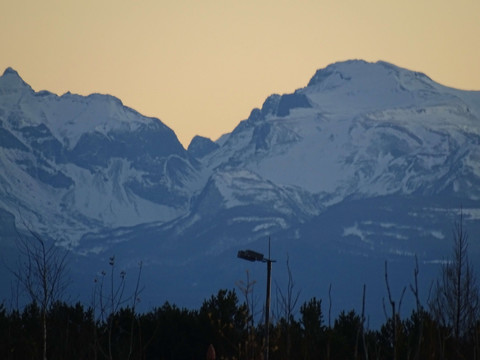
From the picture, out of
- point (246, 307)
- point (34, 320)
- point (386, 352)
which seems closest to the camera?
point (246, 307)

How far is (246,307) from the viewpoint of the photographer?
2741cm

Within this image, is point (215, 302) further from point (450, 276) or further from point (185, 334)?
point (450, 276)

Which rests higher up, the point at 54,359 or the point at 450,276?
the point at 450,276

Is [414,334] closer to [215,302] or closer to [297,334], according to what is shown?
[297,334]

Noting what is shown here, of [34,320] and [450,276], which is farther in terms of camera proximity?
[34,320]

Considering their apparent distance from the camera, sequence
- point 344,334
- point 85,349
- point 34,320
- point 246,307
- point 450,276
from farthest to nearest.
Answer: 1. point 344,334
2. point 34,320
3. point 450,276
4. point 85,349
5. point 246,307

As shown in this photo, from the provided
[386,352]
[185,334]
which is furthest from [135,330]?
[386,352]

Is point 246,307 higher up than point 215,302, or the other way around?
point 215,302

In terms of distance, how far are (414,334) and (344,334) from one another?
13.6ft

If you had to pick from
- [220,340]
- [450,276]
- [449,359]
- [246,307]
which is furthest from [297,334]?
[246,307]

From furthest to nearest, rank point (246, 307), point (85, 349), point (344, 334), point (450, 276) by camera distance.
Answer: point (344, 334)
point (450, 276)
point (85, 349)
point (246, 307)

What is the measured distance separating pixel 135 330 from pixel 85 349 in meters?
11.9

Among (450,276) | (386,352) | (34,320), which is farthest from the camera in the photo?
(34,320)

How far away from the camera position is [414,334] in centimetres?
4697
